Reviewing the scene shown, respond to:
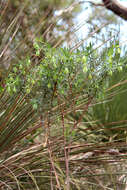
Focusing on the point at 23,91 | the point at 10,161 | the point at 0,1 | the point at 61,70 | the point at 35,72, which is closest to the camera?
the point at 61,70

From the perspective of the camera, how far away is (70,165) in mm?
2125

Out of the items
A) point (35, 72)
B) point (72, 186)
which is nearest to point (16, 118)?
point (35, 72)

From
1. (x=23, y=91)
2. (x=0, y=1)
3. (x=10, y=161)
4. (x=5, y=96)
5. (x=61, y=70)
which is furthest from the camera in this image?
(x=0, y=1)

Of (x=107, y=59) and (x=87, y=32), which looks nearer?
(x=107, y=59)

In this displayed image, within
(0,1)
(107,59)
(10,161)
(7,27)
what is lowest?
(10,161)

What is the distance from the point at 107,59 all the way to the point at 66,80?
0.27 metres

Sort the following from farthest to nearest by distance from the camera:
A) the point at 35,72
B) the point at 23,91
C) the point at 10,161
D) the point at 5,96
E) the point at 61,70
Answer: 1. the point at 5,96
2. the point at 10,161
3. the point at 23,91
4. the point at 35,72
5. the point at 61,70

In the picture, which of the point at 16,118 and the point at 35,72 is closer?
the point at 35,72

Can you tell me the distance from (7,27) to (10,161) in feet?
3.55

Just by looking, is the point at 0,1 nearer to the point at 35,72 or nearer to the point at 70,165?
the point at 35,72

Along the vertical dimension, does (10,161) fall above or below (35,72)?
below

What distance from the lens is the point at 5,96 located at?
2.27 metres

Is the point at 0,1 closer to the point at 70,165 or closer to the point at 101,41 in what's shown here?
the point at 101,41

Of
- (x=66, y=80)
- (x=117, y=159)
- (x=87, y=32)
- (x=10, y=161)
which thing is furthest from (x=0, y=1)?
(x=117, y=159)
